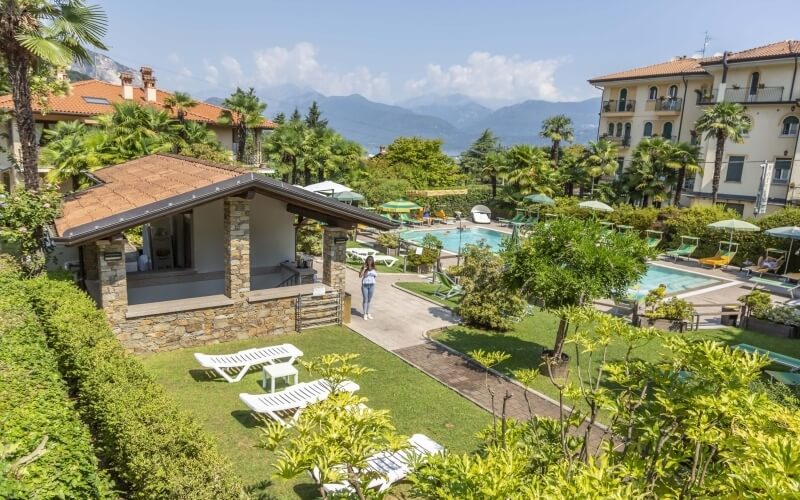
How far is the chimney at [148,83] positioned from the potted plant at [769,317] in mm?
42280

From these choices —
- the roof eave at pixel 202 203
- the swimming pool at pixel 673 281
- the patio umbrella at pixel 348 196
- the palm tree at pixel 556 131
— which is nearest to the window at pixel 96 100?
the patio umbrella at pixel 348 196

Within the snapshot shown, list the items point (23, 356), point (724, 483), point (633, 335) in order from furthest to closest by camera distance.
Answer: point (23, 356) < point (633, 335) < point (724, 483)

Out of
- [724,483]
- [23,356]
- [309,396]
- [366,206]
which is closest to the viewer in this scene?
[724,483]

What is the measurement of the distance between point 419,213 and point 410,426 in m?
30.1

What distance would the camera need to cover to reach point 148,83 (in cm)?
4112

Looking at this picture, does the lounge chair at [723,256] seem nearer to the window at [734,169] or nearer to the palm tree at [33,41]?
the window at [734,169]

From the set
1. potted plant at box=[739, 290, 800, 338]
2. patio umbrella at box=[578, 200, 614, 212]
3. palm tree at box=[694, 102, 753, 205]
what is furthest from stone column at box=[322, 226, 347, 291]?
palm tree at box=[694, 102, 753, 205]

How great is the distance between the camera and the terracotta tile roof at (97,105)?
35125 millimetres

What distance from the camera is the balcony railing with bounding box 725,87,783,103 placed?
34469mm

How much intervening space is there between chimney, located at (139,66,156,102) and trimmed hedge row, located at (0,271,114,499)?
37.8 m

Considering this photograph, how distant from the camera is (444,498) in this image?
358 cm

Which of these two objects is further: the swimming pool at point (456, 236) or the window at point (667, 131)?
the window at point (667, 131)

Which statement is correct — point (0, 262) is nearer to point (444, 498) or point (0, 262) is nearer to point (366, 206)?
point (444, 498)

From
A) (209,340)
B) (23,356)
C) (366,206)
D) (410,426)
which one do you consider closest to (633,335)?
(410,426)
